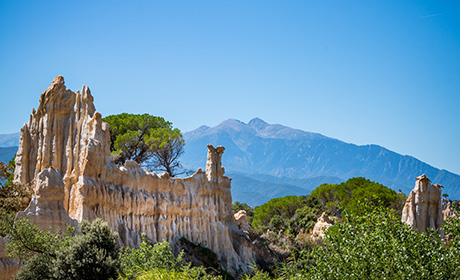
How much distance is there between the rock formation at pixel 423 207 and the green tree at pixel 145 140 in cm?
2104

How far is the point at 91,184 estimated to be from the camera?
35.1m

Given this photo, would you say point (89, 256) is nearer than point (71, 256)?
No

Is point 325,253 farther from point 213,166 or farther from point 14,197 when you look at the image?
point 213,166

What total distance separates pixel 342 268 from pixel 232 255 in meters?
27.8

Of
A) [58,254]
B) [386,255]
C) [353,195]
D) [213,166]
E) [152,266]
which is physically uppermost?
[213,166]

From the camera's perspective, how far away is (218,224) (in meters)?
49.7

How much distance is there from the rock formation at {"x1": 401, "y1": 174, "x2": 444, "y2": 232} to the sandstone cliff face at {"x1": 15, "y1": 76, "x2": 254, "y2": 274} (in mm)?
15962

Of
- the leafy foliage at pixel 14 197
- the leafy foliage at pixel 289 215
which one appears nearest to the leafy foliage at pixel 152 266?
the leafy foliage at pixel 14 197

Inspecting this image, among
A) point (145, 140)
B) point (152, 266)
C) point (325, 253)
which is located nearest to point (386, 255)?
point (325, 253)

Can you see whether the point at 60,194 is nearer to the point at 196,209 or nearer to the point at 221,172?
the point at 196,209

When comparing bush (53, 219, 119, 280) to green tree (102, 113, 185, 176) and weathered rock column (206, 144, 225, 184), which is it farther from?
green tree (102, 113, 185, 176)

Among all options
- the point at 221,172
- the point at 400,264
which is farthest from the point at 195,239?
the point at 400,264

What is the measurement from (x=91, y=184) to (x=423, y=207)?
30.2 metres

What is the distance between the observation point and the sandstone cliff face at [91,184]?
33.9 m
